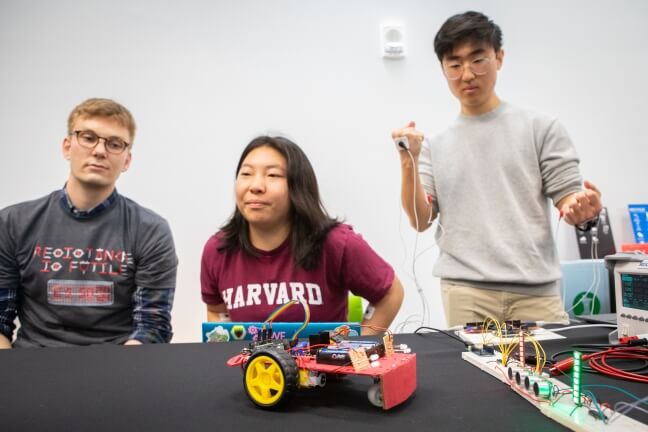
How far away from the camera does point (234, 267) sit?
55.8 inches

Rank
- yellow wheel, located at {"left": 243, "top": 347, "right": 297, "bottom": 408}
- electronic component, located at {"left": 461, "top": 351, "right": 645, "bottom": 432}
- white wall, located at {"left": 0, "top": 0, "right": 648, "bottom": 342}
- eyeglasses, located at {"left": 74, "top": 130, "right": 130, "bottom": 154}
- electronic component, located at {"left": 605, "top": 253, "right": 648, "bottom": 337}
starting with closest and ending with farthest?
electronic component, located at {"left": 461, "top": 351, "right": 645, "bottom": 432}
yellow wheel, located at {"left": 243, "top": 347, "right": 297, "bottom": 408}
electronic component, located at {"left": 605, "top": 253, "right": 648, "bottom": 337}
eyeglasses, located at {"left": 74, "top": 130, "right": 130, "bottom": 154}
white wall, located at {"left": 0, "top": 0, "right": 648, "bottom": 342}

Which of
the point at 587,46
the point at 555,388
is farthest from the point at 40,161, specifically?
the point at 587,46

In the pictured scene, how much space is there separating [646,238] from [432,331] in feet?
8.44


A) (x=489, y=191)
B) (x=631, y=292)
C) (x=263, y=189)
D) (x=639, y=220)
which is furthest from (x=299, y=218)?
(x=639, y=220)

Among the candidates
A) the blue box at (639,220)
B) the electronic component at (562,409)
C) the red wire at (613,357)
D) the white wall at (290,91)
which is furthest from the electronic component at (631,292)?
the blue box at (639,220)

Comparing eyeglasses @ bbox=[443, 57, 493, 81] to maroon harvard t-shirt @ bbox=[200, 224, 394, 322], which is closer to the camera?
maroon harvard t-shirt @ bbox=[200, 224, 394, 322]

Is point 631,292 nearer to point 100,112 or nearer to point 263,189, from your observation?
point 263,189

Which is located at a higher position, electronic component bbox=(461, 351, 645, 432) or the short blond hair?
the short blond hair

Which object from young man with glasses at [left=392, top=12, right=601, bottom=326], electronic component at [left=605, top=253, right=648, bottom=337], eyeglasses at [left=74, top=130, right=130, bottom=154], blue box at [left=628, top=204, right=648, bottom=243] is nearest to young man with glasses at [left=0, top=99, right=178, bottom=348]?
eyeglasses at [left=74, top=130, right=130, bottom=154]

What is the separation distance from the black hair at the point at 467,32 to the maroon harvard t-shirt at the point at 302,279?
2.37 ft

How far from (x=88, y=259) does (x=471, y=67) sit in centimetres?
144

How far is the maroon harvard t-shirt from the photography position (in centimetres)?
134

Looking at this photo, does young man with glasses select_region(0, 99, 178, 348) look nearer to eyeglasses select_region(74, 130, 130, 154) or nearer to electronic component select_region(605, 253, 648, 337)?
eyeglasses select_region(74, 130, 130, 154)

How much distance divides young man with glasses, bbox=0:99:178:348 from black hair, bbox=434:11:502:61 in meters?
1.16
